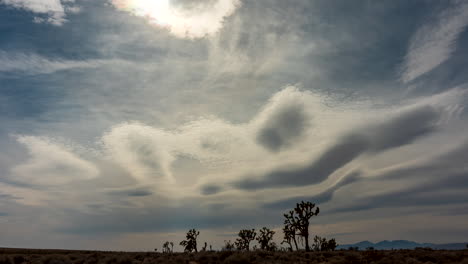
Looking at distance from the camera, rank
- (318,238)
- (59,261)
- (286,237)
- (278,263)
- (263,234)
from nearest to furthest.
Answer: (278,263) < (59,261) < (286,237) < (318,238) < (263,234)

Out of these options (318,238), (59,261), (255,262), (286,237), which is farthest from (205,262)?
(318,238)

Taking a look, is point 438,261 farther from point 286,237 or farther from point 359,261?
point 286,237

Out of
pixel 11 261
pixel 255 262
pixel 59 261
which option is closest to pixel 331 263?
pixel 255 262

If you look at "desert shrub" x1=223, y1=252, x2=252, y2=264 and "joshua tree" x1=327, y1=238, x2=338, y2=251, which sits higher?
"desert shrub" x1=223, y1=252, x2=252, y2=264

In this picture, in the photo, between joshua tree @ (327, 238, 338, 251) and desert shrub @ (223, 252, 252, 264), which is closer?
desert shrub @ (223, 252, 252, 264)

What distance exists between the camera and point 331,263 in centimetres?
2041

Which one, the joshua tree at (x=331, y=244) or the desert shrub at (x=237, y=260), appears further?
the joshua tree at (x=331, y=244)

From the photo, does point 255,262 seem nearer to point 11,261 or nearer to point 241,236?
point 11,261

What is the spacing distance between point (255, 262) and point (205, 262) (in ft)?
13.8

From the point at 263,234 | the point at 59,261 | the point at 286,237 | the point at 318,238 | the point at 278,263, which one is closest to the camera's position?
the point at 278,263

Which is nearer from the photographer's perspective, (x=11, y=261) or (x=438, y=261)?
(x=438, y=261)

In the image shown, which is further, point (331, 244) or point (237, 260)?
point (331, 244)

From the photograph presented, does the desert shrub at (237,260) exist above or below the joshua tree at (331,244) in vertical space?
above

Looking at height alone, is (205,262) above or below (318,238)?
above
